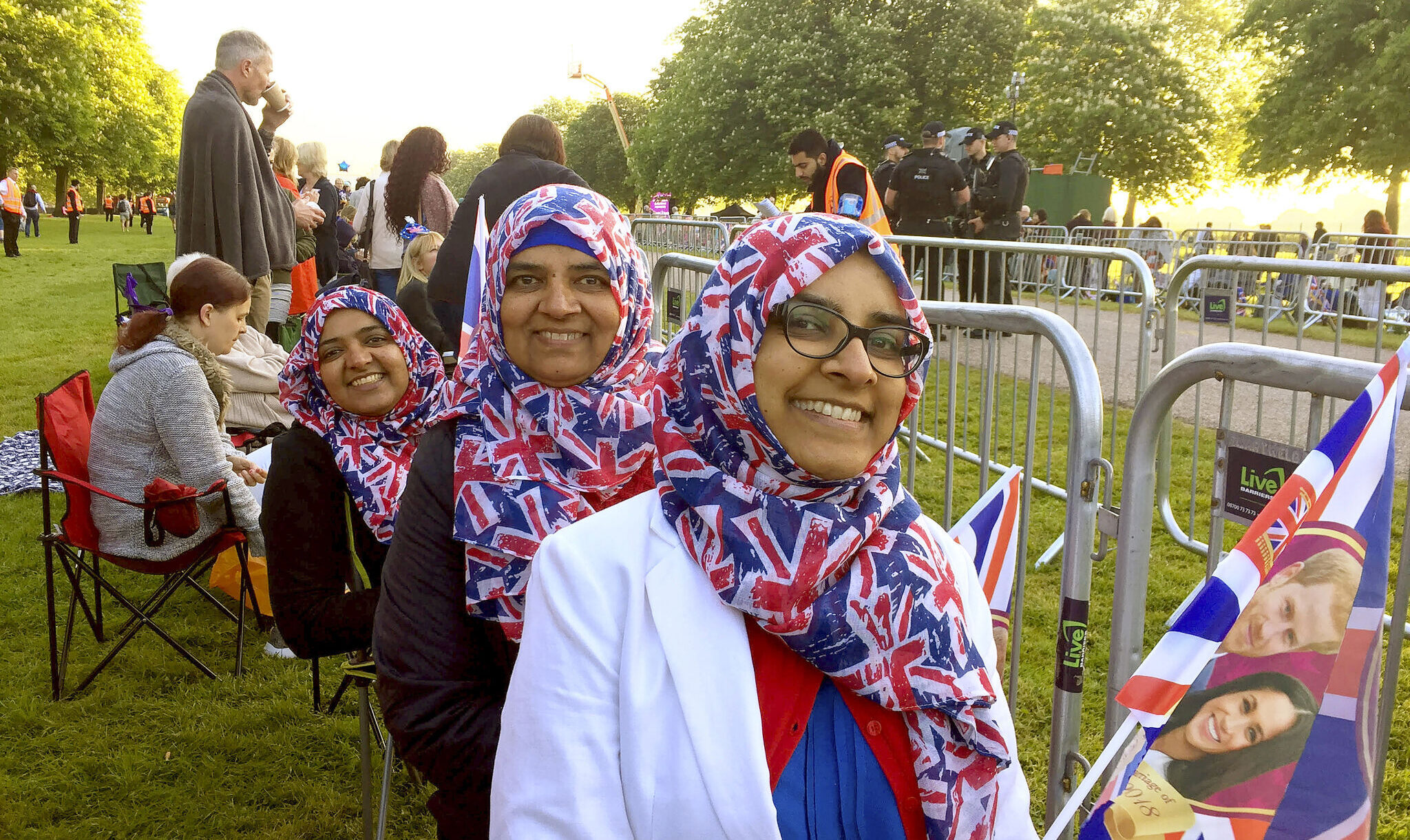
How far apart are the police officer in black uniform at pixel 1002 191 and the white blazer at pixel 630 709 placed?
10.7m

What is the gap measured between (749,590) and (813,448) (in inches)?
9.1

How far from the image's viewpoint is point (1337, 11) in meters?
27.3

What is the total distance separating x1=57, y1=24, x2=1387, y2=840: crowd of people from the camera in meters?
1.41

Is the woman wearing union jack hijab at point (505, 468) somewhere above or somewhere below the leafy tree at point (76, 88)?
below

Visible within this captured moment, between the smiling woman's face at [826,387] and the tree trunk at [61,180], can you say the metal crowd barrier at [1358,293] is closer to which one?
the smiling woman's face at [826,387]

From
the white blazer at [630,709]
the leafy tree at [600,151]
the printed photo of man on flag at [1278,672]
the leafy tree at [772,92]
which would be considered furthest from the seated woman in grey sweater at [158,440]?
the leafy tree at [600,151]

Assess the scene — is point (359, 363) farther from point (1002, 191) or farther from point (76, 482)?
point (1002, 191)

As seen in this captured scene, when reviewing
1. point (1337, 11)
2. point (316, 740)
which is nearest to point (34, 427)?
point (316, 740)

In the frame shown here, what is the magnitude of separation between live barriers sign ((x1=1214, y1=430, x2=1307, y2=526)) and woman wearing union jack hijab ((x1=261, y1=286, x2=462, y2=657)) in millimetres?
1893

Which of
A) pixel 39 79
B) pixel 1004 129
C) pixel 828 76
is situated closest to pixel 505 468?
pixel 1004 129

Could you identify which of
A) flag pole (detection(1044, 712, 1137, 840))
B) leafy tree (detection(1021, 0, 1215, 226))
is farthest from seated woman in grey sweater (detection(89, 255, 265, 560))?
leafy tree (detection(1021, 0, 1215, 226))

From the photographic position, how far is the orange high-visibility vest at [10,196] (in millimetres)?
26781

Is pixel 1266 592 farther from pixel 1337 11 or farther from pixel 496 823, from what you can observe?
pixel 1337 11

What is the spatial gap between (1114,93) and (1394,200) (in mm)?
10311
